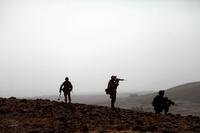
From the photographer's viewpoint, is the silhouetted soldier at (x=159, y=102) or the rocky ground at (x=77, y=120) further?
the silhouetted soldier at (x=159, y=102)

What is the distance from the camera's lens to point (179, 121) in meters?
25.5

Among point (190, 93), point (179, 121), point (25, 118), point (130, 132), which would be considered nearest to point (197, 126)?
point (179, 121)

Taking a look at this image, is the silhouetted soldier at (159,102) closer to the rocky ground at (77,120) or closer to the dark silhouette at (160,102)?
the dark silhouette at (160,102)

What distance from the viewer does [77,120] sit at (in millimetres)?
23656

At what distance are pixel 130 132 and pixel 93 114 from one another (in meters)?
5.59

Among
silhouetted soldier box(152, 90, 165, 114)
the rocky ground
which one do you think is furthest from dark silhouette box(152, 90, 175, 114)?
the rocky ground

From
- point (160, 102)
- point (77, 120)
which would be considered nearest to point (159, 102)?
point (160, 102)

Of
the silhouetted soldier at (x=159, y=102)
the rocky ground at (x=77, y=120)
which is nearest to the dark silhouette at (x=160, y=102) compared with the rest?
the silhouetted soldier at (x=159, y=102)

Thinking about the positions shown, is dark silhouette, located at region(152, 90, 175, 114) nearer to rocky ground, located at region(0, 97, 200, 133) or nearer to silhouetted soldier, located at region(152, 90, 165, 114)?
silhouetted soldier, located at region(152, 90, 165, 114)

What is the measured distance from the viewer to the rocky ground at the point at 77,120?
2161cm

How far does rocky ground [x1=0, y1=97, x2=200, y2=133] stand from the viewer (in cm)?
2161

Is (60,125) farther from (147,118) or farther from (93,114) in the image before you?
(147,118)

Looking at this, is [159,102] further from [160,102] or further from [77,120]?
[77,120]

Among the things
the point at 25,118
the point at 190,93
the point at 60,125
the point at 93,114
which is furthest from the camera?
the point at 190,93
